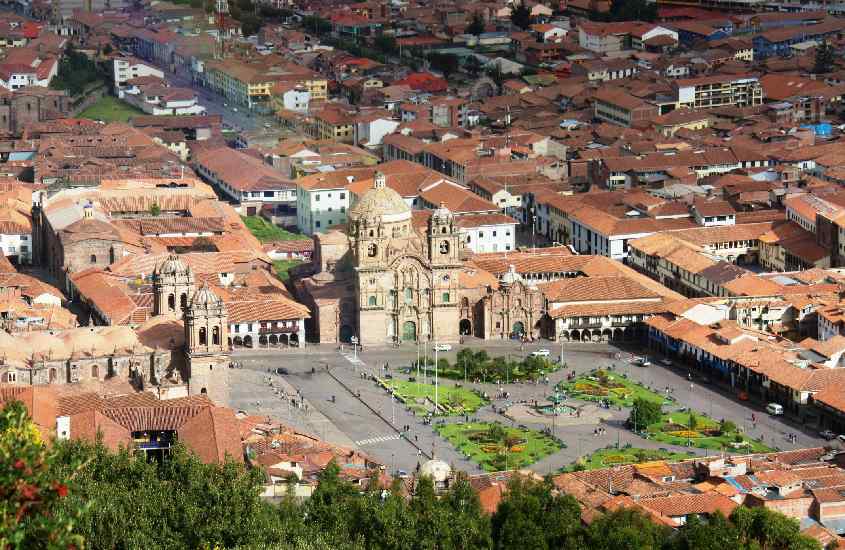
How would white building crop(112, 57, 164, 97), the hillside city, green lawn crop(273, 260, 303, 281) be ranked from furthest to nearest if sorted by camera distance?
white building crop(112, 57, 164, 97) → green lawn crop(273, 260, 303, 281) → the hillside city

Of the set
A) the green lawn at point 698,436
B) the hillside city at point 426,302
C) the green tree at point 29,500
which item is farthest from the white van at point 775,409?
the green tree at point 29,500

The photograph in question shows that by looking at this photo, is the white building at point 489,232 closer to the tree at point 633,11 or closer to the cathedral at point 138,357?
the cathedral at point 138,357

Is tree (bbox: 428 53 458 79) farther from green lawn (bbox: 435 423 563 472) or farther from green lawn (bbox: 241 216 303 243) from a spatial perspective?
green lawn (bbox: 435 423 563 472)

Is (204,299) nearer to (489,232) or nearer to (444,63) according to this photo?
(489,232)

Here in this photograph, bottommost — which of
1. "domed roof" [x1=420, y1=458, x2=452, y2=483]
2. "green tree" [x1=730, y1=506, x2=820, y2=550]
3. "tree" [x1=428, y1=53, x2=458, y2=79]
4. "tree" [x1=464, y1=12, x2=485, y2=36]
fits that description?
"tree" [x1=464, y1=12, x2=485, y2=36]

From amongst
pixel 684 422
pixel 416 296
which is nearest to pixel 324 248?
pixel 416 296

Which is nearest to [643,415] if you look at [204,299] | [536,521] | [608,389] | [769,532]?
[608,389]

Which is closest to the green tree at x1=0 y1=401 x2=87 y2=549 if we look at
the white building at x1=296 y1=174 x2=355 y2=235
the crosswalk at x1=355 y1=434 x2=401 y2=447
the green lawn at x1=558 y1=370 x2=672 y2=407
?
the crosswalk at x1=355 y1=434 x2=401 y2=447
